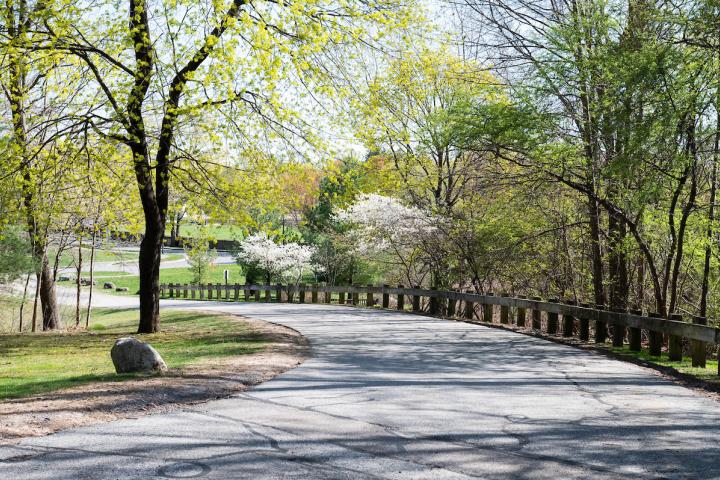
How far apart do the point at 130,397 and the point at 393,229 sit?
23.6 meters

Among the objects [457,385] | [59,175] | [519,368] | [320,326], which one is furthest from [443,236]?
[457,385]

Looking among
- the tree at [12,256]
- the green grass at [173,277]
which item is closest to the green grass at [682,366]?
the tree at [12,256]

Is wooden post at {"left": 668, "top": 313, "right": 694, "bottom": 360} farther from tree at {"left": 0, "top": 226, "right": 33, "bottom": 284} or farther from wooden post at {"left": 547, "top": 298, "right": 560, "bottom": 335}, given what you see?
tree at {"left": 0, "top": 226, "right": 33, "bottom": 284}

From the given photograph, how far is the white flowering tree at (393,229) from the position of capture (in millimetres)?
30094

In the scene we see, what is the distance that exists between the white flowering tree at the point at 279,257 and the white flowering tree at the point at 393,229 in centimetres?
1202

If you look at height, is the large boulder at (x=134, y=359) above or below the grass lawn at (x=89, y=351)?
above

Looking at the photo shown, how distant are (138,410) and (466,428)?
328cm

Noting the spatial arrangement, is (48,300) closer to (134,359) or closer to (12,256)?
(12,256)

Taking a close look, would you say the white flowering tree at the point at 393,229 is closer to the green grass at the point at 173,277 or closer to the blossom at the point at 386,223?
the blossom at the point at 386,223

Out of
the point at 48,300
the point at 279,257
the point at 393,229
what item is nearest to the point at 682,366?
the point at 48,300

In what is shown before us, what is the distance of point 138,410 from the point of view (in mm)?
7578

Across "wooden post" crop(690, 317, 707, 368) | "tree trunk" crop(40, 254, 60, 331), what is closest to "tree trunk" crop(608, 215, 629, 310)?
"wooden post" crop(690, 317, 707, 368)

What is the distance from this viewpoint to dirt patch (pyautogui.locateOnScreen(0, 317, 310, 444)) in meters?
6.81

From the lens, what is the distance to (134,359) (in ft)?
33.1
